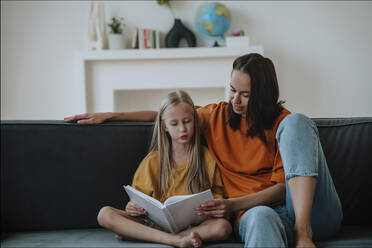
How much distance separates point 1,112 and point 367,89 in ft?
11.0

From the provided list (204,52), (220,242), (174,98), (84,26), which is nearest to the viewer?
(220,242)

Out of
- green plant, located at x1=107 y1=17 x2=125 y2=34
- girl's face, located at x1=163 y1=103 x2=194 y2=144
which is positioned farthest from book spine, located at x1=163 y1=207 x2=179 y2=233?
green plant, located at x1=107 y1=17 x2=125 y2=34

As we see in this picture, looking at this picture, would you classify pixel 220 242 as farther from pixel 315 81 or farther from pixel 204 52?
pixel 315 81

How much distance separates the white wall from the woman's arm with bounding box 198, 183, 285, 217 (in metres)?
2.54

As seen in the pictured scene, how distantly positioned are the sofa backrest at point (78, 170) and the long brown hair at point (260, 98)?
24cm

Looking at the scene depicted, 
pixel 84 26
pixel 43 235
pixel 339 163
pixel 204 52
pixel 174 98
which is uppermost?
pixel 84 26

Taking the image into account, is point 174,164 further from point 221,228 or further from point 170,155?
point 221,228

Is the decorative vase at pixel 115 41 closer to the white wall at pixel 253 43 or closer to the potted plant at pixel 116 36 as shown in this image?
the potted plant at pixel 116 36

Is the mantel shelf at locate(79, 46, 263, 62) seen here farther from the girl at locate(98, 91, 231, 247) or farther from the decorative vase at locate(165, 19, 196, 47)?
the girl at locate(98, 91, 231, 247)

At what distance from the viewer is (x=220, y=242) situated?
1.31m

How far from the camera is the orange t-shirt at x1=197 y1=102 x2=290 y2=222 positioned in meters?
1.46

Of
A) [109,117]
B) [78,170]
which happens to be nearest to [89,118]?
[109,117]

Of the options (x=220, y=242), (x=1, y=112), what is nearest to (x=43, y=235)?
(x=220, y=242)

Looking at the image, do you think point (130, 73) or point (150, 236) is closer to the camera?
point (150, 236)
